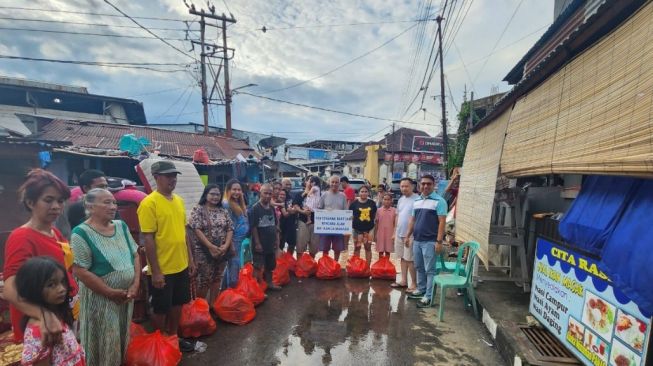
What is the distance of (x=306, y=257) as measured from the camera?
611 cm

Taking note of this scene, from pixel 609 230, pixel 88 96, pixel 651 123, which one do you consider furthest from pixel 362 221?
pixel 88 96

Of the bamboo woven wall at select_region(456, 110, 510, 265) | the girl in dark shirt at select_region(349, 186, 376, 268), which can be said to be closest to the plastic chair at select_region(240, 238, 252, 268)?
the girl in dark shirt at select_region(349, 186, 376, 268)

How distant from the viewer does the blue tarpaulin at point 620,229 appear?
70.5 inches

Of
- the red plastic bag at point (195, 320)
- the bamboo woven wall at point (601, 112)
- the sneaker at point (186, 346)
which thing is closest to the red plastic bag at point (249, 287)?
the red plastic bag at point (195, 320)

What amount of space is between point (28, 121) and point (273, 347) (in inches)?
689

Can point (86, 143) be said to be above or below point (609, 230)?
above

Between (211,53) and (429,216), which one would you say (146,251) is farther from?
(211,53)

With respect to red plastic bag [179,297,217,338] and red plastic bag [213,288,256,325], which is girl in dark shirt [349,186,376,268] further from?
red plastic bag [179,297,217,338]

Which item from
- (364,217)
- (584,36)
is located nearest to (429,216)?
(364,217)

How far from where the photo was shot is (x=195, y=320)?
3646 mm

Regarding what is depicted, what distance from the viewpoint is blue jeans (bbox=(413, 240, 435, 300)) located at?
477 cm

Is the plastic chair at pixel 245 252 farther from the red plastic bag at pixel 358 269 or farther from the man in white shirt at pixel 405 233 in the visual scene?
the man in white shirt at pixel 405 233

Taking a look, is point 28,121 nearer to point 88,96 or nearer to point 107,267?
point 88,96

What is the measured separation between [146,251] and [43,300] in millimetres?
1265
